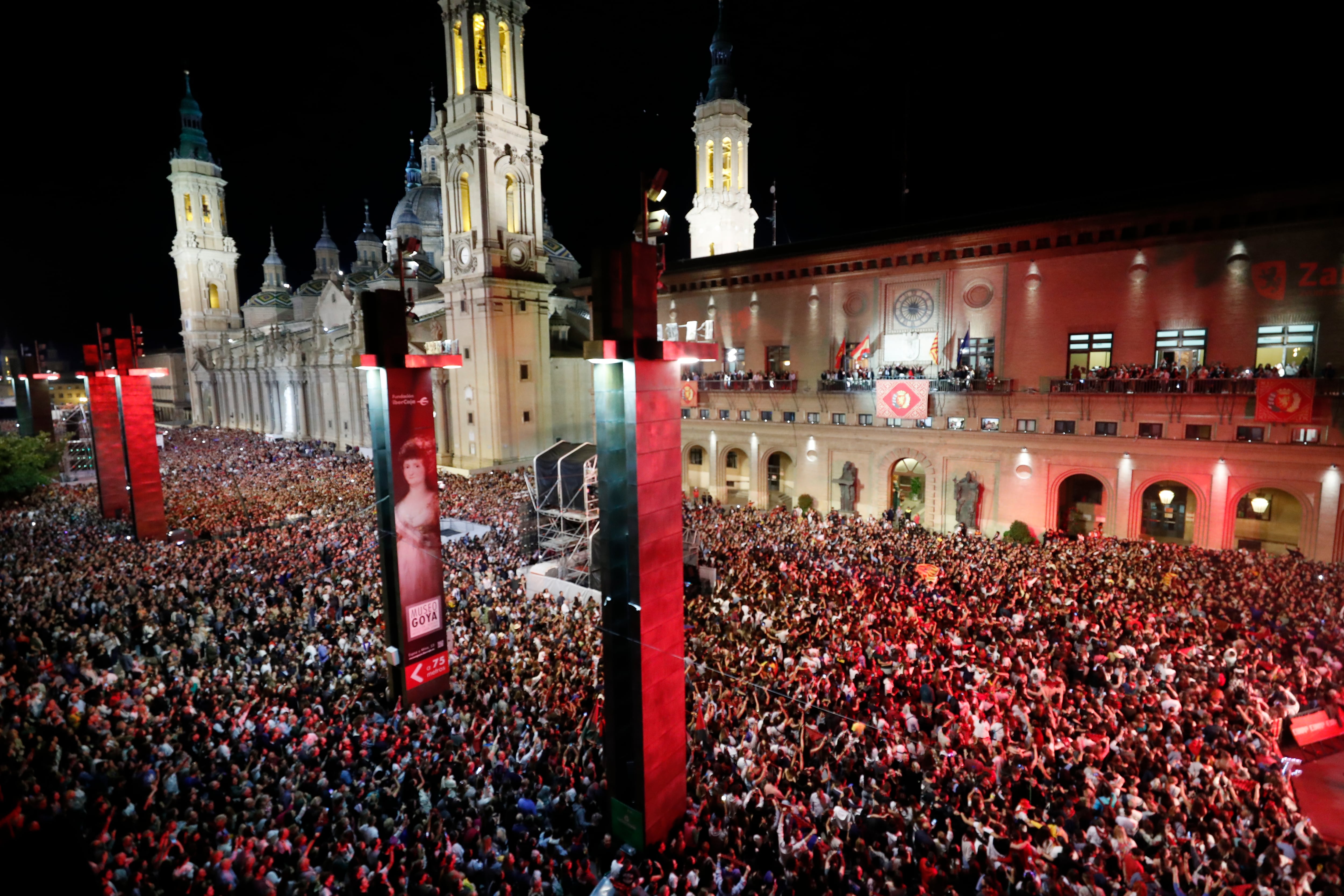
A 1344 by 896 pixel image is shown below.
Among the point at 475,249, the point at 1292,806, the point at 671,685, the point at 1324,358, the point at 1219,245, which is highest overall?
the point at 475,249

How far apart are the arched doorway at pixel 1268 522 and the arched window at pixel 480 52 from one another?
1614 inches

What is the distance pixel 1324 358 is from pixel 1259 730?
1722 cm

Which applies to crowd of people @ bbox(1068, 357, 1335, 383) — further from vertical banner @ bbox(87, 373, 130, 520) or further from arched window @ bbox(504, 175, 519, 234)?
vertical banner @ bbox(87, 373, 130, 520)

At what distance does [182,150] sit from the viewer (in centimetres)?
6800

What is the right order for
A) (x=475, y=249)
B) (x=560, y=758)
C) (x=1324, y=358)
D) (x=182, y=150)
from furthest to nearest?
(x=182, y=150)
(x=475, y=249)
(x=1324, y=358)
(x=560, y=758)

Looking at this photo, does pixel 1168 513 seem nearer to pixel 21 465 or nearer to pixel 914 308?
pixel 914 308

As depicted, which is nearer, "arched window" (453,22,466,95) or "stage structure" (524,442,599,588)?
"stage structure" (524,442,599,588)

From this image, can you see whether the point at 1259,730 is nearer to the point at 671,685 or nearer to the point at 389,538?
the point at 671,685

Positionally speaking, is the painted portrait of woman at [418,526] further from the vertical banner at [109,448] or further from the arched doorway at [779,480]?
the arched doorway at [779,480]

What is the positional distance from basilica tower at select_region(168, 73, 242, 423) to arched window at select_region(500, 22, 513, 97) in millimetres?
50501

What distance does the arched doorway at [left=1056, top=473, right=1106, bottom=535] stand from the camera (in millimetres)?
25375

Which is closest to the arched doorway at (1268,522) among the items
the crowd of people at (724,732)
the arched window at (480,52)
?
the crowd of people at (724,732)

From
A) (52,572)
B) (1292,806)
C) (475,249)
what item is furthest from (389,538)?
(475,249)

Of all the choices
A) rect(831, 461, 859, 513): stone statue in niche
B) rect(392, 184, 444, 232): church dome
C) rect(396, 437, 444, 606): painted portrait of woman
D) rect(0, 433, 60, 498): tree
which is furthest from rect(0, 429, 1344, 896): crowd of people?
rect(392, 184, 444, 232): church dome
